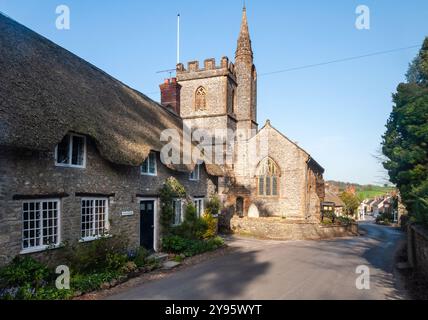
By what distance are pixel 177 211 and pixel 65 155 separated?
773 cm

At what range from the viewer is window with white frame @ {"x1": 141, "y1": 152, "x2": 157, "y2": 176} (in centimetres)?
1435

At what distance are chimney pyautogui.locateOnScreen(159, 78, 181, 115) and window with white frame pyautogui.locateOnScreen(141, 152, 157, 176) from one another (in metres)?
11.3

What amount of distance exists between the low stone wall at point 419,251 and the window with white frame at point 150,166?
10.9m

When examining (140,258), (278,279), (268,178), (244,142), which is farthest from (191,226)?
(244,142)

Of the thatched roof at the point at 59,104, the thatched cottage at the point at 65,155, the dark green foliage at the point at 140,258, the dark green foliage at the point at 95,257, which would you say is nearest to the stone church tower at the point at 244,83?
the thatched roof at the point at 59,104

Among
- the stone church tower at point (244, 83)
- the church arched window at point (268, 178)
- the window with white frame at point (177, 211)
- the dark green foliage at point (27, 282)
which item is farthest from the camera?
the stone church tower at point (244, 83)

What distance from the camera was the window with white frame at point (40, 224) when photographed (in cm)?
917

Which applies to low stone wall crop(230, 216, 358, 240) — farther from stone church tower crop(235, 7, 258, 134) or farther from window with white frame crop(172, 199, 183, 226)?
stone church tower crop(235, 7, 258, 134)

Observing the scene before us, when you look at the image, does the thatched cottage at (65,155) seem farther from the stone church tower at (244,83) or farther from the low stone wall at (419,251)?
the stone church tower at (244,83)

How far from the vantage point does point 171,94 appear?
26453 millimetres

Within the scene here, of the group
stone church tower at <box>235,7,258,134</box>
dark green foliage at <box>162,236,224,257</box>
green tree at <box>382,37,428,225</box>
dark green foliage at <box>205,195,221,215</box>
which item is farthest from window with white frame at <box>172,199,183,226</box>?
stone church tower at <box>235,7,258,134</box>

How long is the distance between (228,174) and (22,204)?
21097mm

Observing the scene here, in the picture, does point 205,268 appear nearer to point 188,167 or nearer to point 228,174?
point 188,167
